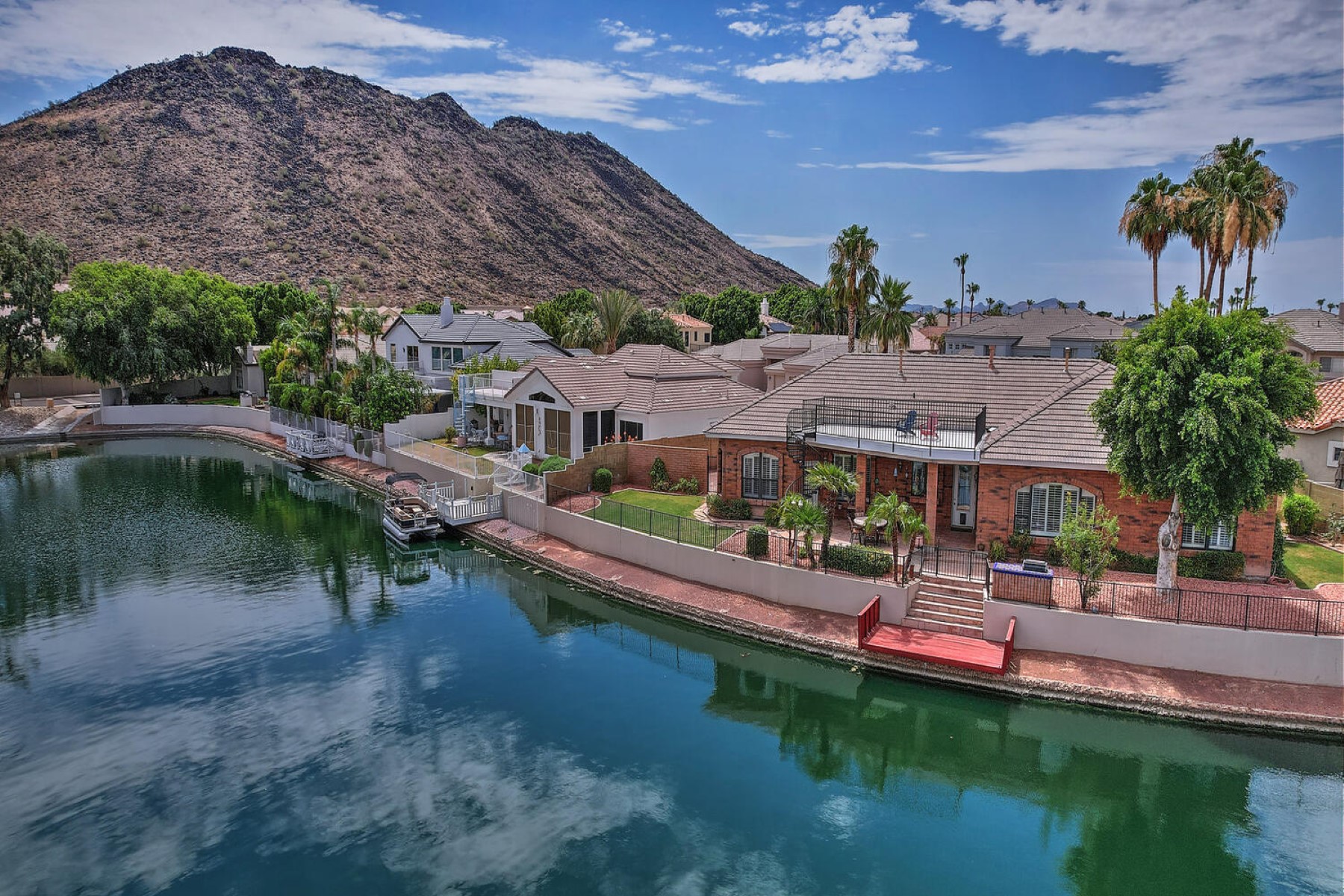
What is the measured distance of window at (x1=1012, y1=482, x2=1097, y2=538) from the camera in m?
24.9

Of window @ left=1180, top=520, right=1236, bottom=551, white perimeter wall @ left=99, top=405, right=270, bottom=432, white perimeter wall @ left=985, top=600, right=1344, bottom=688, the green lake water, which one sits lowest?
the green lake water

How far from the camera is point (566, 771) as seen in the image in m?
18.1

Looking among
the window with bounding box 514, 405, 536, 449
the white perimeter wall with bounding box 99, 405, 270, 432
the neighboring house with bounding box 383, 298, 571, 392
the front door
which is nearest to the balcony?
the front door

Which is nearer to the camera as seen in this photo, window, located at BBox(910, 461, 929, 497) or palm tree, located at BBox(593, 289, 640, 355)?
window, located at BBox(910, 461, 929, 497)

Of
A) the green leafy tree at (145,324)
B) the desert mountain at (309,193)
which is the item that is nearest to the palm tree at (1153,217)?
the green leafy tree at (145,324)

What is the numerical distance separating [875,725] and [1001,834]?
14.8 feet

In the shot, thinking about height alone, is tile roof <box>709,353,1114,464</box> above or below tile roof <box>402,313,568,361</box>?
below

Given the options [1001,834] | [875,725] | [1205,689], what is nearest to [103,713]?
[875,725]

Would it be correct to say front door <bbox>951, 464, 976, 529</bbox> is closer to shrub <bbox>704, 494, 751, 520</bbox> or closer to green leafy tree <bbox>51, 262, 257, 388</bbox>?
shrub <bbox>704, 494, 751, 520</bbox>

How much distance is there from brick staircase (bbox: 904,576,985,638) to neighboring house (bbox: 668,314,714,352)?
74.7 m

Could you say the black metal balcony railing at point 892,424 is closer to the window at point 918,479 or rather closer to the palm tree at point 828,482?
the window at point 918,479

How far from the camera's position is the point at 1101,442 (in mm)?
23109

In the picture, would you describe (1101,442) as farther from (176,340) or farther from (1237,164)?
(176,340)

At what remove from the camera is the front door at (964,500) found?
2799 centimetres
